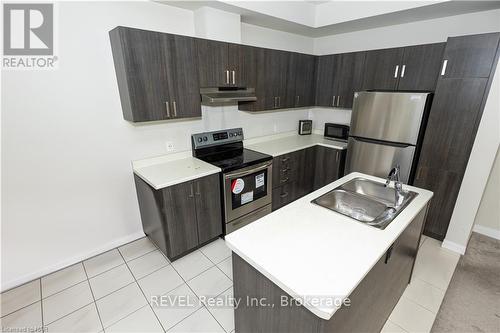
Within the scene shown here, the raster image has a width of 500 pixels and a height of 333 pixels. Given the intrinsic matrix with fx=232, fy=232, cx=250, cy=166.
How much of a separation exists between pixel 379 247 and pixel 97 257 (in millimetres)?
2593

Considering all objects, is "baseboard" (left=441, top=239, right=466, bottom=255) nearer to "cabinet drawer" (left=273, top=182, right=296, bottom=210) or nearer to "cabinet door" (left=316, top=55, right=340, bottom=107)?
"cabinet drawer" (left=273, top=182, right=296, bottom=210)

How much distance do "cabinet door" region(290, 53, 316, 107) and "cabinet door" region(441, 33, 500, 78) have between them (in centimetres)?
156

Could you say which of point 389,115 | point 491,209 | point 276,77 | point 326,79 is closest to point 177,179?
point 276,77

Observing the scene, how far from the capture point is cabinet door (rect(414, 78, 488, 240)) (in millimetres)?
2193

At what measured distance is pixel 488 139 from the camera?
2133 mm

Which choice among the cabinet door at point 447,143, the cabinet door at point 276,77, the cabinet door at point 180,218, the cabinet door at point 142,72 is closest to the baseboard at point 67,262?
the cabinet door at point 180,218

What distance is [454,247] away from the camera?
246 cm

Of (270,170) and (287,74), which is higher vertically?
(287,74)

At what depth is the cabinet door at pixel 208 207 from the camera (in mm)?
2271

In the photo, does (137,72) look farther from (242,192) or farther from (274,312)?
(274,312)

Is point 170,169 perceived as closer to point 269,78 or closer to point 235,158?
point 235,158

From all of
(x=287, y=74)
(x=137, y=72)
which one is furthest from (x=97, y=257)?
(x=287, y=74)

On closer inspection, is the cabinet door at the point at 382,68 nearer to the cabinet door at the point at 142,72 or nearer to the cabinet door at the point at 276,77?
the cabinet door at the point at 276,77

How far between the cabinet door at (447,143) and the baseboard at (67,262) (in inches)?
130
